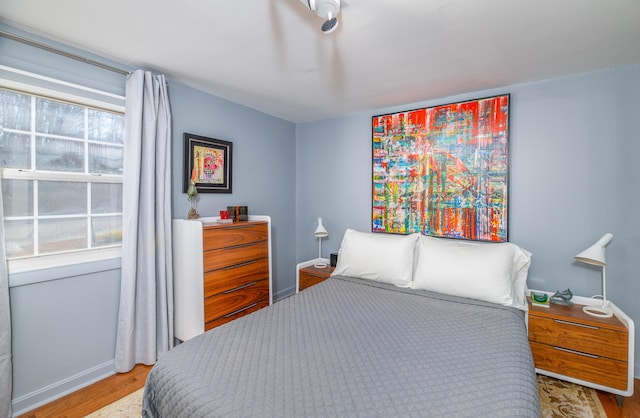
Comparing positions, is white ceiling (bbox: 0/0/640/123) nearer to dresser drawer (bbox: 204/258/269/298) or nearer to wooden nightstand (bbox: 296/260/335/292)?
dresser drawer (bbox: 204/258/269/298)

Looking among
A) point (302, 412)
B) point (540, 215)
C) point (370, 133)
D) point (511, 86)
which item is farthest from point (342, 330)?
point (511, 86)

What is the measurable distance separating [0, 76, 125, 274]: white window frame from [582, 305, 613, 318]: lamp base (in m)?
3.51

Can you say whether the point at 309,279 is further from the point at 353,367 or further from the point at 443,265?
the point at 353,367

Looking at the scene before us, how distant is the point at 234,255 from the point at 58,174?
4.40 feet

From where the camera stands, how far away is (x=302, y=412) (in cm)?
101

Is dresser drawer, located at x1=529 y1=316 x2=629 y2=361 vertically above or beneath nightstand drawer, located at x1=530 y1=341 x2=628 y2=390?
above

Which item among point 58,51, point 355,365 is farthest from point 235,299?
point 58,51

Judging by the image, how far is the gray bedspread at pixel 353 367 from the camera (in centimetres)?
105

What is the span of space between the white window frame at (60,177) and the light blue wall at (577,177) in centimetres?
301

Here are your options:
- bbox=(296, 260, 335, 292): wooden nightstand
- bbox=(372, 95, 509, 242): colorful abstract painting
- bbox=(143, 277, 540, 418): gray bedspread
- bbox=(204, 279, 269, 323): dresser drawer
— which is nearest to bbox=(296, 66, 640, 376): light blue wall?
bbox=(372, 95, 509, 242): colorful abstract painting

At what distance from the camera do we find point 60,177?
1.96m

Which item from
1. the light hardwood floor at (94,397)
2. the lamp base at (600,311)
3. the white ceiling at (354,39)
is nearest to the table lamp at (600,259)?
the lamp base at (600,311)

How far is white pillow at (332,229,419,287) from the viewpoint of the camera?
96.8 inches

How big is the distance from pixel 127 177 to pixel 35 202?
0.54 metres
